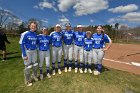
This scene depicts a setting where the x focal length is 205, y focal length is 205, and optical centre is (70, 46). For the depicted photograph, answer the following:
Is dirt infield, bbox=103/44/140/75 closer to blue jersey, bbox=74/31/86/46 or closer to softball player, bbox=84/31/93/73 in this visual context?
softball player, bbox=84/31/93/73

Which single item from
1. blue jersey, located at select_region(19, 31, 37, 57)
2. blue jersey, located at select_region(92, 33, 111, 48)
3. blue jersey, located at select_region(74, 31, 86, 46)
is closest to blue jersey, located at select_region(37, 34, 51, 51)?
blue jersey, located at select_region(19, 31, 37, 57)

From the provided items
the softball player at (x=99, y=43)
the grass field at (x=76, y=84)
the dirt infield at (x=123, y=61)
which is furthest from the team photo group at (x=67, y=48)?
the dirt infield at (x=123, y=61)

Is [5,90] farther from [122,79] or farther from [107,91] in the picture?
[122,79]

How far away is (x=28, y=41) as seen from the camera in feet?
22.9

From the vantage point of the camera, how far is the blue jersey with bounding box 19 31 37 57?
22.5ft

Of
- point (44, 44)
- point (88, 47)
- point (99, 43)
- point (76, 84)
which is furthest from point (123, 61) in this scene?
point (44, 44)

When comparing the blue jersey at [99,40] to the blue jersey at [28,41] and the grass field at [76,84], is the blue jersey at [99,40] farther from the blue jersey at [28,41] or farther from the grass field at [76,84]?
the blue jersey at [28,41]

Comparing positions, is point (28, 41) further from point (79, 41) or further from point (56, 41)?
point (79, 41)

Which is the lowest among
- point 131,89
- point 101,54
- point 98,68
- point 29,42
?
point 131,89

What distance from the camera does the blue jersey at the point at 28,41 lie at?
6844mm

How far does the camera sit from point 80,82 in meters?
7.47

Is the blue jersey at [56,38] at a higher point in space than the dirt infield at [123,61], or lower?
higher

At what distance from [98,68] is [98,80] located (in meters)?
0.78

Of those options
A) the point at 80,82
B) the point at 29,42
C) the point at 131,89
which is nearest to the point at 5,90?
the point at 29,42
